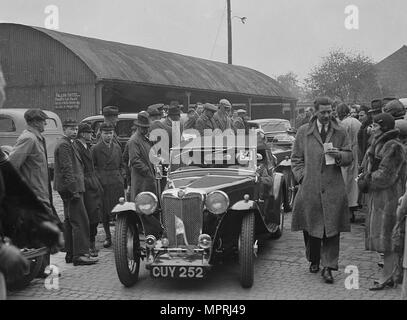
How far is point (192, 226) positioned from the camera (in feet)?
17.7

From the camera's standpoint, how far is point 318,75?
44.2 m

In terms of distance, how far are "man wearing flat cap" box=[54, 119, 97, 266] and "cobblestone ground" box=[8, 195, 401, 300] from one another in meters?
0.18

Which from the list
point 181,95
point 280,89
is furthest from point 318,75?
point 181,95

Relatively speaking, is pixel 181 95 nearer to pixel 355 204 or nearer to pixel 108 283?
pixel 355 204

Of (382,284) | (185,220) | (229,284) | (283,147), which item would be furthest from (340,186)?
(283,147)

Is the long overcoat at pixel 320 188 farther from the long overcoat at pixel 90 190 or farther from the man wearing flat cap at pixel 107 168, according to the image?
the man wearing flat cap at pixel 107 168

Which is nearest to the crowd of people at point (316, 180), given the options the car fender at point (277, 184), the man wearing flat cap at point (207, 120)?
the car fender at point (277, 184)

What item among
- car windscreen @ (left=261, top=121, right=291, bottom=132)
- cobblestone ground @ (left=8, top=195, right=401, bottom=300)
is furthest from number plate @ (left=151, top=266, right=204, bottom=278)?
car windscreen @ (left=261, top=121, right=291, bottom=132)

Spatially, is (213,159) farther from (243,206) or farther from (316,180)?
(316,180)

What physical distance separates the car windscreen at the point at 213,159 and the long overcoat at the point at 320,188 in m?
0.88

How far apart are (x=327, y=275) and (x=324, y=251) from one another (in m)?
0.26

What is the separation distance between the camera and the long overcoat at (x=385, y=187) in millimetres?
5148

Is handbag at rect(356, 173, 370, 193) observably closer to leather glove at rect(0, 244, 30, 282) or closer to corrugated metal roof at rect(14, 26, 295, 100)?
leather glove at rect(0, 244, 30, 282)

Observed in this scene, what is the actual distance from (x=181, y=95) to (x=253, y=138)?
17978mm
